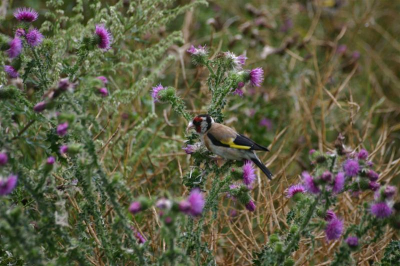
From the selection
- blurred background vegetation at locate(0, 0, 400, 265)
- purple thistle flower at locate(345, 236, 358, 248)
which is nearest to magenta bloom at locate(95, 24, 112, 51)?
blurred background vegetation at locate(0, 0, 400, 265)

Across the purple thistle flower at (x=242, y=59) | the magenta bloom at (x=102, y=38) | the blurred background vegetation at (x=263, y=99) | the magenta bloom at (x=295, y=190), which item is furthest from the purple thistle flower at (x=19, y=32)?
the magenta bloom at (x=295, y=190)

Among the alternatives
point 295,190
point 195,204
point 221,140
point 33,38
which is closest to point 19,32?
point 33,38

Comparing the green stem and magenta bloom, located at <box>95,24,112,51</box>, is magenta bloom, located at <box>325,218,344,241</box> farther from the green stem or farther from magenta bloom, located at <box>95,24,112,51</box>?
magenta bloom, located at <box>95,24,112,51</box>

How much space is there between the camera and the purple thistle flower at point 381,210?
1.58 m

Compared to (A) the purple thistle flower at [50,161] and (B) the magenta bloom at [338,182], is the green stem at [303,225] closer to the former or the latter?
(B) the magenta bloom at [338,182]

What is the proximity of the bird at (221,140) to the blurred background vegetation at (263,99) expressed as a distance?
13.8 inches

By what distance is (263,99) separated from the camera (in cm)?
416

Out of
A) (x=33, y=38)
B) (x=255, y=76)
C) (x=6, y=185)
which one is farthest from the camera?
(x=255, y=76)

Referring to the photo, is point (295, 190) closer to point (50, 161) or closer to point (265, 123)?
point (50, 161)

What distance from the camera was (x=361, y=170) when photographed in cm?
172

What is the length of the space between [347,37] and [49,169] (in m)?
4.80

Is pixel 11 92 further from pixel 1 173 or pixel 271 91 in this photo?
pixel 271 91

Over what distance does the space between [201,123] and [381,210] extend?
821mm

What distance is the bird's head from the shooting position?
6.88ft
